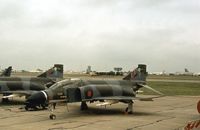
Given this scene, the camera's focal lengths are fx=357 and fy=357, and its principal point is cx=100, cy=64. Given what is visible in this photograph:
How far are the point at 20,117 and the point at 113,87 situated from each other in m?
6.43

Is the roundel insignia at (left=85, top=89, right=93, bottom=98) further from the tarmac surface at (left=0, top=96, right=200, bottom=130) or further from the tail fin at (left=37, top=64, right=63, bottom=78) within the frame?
the tail fin at (left=37, top=64, right=63, bottom=78)

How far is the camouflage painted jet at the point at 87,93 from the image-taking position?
18.9 metres

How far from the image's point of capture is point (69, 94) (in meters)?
19.1

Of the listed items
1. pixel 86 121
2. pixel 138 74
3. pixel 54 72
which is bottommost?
pixel 86 121

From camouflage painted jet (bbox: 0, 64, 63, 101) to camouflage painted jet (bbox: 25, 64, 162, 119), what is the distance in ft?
18.8

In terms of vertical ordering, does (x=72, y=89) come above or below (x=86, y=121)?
above

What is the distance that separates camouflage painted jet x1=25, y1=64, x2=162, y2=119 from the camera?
1889cm

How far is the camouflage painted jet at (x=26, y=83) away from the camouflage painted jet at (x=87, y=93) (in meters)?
5.73

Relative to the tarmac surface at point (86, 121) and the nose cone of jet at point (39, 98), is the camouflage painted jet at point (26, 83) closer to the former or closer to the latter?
the tarmac surface at point (86, 121)

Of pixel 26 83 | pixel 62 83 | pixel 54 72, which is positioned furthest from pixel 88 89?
pixel 54 72

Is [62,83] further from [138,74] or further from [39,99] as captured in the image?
[138,74]

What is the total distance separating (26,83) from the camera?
27031mm

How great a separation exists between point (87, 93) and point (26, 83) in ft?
27.8

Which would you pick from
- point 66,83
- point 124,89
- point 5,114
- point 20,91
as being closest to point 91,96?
point 66,83
